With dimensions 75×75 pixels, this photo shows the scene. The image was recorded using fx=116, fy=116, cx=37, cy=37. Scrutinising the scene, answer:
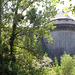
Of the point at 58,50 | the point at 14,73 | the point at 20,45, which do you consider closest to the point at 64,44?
the point at 58,50

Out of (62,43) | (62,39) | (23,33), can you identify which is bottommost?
(62,43)

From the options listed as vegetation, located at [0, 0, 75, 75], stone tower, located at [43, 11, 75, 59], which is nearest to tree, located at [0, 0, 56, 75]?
vegetation, located at [0, 0, 75, 75]

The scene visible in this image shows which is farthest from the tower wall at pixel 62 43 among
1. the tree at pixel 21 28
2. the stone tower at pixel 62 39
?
the tree at pixel 21 28

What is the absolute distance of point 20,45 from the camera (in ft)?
17.6

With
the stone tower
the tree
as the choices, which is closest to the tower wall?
the stone tower

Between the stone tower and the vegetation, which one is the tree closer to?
the vegetation

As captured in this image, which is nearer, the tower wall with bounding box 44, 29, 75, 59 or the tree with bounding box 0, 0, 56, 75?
the tree with bounding box 0, 0, 56, 75

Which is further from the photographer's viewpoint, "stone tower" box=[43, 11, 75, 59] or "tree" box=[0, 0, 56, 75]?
"stone tower" box=[43, 11, 75, 59]

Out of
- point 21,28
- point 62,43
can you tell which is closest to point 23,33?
point 21,28

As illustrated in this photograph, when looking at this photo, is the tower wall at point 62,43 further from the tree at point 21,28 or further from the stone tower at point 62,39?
the tree at point 21,28

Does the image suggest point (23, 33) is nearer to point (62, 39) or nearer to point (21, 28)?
point (21, 28)

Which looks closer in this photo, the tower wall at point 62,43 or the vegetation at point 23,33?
the vegetation at point 23,33

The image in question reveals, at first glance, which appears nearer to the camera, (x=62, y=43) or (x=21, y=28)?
(x=21, y=28)

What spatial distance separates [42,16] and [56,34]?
11.3 metres
